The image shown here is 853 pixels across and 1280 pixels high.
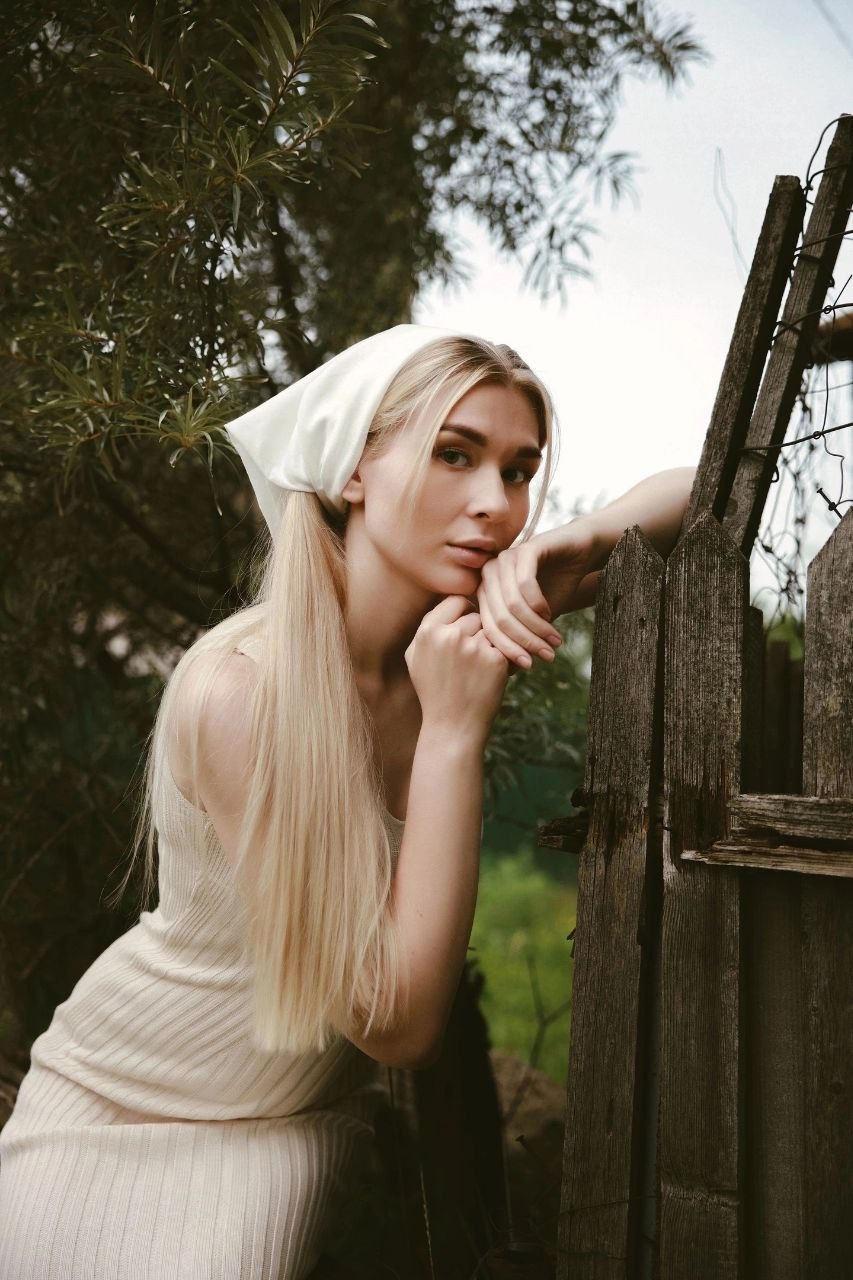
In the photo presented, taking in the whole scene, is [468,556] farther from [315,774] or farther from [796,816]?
[796,816]

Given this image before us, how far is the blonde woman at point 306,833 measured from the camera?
169cm

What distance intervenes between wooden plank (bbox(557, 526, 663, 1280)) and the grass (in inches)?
116

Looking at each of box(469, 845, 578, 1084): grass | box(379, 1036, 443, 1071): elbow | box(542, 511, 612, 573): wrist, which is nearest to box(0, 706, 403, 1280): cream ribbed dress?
box(379, 1036, 443, 1071): elbow

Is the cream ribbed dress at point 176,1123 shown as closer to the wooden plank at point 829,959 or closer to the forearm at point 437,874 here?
the forearm at point 437,874

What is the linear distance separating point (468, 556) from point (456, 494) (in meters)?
0.12

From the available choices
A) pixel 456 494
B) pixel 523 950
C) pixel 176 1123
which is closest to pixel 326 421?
pixel 456 494

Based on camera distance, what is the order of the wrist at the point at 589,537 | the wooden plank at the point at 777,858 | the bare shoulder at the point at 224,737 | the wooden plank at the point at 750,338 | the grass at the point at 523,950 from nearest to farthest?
the wooden plank at the point at 777,858 → the wooden plank at the point at 750,338 → the bare shoulder at the point at 224,737 → the wrist at the point at 589,537 → the grass at the point at 523,950

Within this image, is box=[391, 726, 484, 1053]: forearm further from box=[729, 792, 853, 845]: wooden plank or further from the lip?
box=[729, 792, 853, 845]: wooden plank

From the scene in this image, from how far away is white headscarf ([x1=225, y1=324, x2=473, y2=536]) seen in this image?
1.88 meters

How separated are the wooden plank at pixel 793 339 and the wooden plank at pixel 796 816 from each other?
1.45 feet

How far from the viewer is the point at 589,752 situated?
163 centimetres

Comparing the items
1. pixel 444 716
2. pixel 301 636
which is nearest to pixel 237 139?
pixel 301 636

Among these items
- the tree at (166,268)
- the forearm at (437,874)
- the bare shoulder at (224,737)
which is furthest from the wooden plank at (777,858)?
the tree at (166,268)

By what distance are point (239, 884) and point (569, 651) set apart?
6.45 ft
